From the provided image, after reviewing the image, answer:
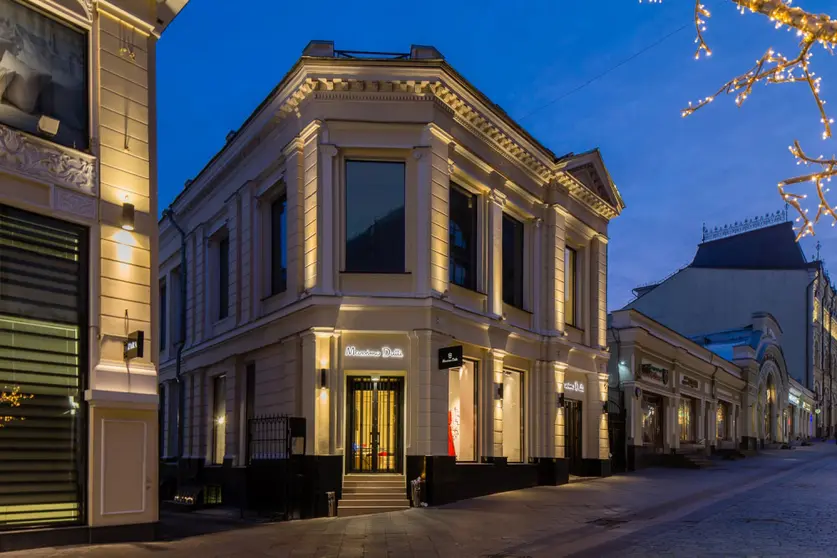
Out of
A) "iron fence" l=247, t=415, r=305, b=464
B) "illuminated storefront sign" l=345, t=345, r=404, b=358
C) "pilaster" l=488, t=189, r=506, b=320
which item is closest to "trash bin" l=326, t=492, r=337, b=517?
"iron fence" l=247, t=415, r=305, b=464

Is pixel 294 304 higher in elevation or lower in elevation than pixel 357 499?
higher

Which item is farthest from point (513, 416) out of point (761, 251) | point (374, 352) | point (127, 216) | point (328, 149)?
point (761, 251)

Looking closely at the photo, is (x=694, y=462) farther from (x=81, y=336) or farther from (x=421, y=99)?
(x=81, y=336)

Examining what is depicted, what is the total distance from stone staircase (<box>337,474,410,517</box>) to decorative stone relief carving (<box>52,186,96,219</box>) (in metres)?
8.86

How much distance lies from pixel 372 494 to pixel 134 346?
7725 millimetres

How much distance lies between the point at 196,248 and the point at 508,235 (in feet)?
37.8

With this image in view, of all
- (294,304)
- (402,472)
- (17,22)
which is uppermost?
(17,22)

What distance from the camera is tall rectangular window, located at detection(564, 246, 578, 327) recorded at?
2652cm

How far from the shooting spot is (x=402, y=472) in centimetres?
1922

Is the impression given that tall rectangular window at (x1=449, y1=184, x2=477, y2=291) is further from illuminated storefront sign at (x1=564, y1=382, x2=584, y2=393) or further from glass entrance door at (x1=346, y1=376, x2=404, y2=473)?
illuminated storefront sign at (x1=564, y1=382, x2=584, y2=393)

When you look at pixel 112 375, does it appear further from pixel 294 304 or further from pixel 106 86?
pixel 294 304

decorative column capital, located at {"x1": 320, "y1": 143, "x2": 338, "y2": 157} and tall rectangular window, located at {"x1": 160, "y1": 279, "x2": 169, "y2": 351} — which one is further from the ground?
decorative column capital, located at {"x1": 320, "y1": 143, "x2": 338, "y2": 157}

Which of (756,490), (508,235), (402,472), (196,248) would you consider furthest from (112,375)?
(756,490)

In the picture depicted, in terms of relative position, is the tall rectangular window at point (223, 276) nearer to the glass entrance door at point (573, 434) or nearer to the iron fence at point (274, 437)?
the iron fence at point (274, 437)
